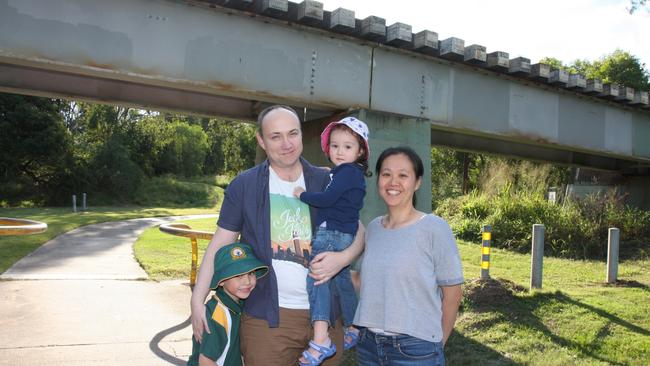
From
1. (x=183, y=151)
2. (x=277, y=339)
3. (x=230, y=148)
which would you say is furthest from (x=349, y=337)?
(x=230, y=148)

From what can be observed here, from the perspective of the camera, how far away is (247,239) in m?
2.67

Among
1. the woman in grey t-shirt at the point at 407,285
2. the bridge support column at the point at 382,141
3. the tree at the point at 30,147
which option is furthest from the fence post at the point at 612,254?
the tree at the point at 30,147

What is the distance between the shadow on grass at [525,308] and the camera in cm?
629

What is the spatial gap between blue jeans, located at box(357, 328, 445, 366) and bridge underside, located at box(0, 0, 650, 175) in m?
4.14

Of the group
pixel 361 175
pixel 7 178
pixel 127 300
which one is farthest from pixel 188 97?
pixel 7 178

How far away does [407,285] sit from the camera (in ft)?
8.40

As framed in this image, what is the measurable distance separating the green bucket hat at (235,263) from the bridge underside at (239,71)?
3733mm

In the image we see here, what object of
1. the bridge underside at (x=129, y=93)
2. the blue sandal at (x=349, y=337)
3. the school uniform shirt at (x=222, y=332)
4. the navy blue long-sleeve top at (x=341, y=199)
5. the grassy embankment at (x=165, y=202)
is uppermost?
the bridge underside at (x=129, y=93)

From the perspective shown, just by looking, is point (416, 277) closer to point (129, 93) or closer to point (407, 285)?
point (407, 285)

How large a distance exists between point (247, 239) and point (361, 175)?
73 cm

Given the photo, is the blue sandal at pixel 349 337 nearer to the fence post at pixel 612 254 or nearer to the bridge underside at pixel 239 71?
the bridge underside at pixel 239 71

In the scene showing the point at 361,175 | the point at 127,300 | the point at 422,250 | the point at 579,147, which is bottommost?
the point at 127,300

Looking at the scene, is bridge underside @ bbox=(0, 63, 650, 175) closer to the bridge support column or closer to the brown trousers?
the bridge support column

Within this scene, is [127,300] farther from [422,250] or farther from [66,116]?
[66,116]
